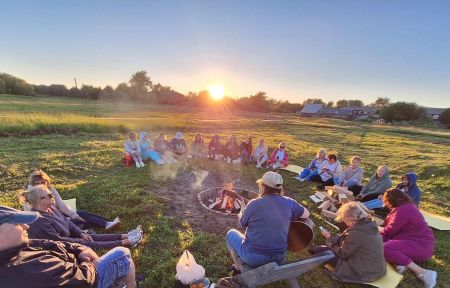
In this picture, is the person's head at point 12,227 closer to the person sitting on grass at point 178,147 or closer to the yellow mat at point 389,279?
the yellow mat at point 389,279

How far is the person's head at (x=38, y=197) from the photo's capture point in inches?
153

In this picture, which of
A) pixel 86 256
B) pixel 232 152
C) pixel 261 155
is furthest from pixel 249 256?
pixel 232 152

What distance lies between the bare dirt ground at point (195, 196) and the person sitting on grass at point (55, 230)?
1533mm

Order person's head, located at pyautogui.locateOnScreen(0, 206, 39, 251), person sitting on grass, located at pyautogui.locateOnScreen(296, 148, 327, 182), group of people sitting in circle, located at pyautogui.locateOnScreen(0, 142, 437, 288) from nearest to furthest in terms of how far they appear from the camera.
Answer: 1. person's head, located at pyautogui.locateOnScreen(0, 206, 39, 251)
2. group of people sitting in circle, located at pyautogui.locateOnScreen(0, 142, 437, 288)
3. person sitting on grass, located at pyautogui.locateOnScreen(296, 148, 327, 182)

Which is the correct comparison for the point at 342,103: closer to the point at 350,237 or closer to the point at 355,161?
the point at 355,161

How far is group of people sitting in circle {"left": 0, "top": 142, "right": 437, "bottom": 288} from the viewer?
93.3 inches

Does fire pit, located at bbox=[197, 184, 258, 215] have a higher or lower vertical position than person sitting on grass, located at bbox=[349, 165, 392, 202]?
lower

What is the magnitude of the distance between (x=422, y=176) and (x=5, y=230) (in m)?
14.5

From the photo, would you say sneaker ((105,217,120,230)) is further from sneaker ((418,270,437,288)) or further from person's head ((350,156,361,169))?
person's head ((350,156,361,169))

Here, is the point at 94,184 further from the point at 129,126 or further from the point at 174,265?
the point at 129,126

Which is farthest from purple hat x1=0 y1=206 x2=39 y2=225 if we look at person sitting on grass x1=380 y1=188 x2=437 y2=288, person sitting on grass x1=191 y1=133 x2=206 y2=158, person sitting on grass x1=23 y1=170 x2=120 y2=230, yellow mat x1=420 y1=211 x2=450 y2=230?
person sitting on grass x1=191 y1=133 x2=206 y2=158

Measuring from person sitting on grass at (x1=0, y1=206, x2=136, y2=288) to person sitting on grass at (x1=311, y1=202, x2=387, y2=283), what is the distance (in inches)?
135

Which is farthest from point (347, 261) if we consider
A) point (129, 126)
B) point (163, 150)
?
point (129, 126)

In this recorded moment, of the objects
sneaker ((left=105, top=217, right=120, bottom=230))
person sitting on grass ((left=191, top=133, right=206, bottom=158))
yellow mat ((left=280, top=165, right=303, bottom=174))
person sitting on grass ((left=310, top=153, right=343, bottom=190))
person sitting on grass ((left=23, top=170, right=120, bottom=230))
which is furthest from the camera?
person sitting on grass ((left=191, top=133, right=206, bottom=158))
